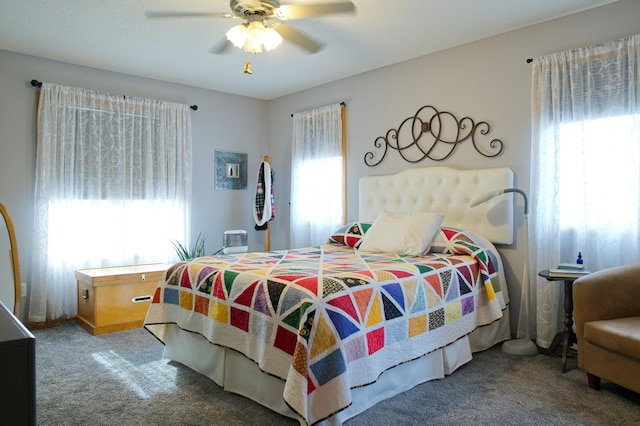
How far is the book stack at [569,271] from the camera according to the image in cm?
266

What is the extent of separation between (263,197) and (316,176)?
0.72m

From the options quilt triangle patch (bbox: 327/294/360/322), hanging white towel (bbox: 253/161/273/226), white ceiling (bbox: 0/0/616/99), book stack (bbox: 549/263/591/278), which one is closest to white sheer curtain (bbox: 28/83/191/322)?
white ceiling (bbox: 0/0/616/99)

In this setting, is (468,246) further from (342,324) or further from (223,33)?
(223,33)

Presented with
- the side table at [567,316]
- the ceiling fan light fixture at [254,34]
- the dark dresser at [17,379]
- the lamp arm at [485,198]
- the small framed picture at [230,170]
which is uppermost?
the ceiling fan light fixture at [254,34]

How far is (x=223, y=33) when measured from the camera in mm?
3381

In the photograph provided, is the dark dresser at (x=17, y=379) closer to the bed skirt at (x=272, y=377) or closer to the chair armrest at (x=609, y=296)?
the bed skirt at (x=272, y=377)

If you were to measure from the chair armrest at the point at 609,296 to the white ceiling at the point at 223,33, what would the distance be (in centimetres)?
181

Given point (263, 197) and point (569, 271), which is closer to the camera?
point (569, 271)

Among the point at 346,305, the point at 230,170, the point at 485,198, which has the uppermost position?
the point at 230,170

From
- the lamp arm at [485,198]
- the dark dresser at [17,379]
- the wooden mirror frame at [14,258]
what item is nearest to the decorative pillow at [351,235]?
the lamp arm at [485,198]

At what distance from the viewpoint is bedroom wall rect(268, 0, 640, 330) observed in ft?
9.96

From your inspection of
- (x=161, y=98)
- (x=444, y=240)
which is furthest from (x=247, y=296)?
(x=161, y=98)

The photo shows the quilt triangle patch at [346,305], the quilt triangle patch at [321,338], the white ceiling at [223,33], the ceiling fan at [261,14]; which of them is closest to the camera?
the quilt triangle patch at [321,338]

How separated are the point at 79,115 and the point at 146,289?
1771 millimetres
